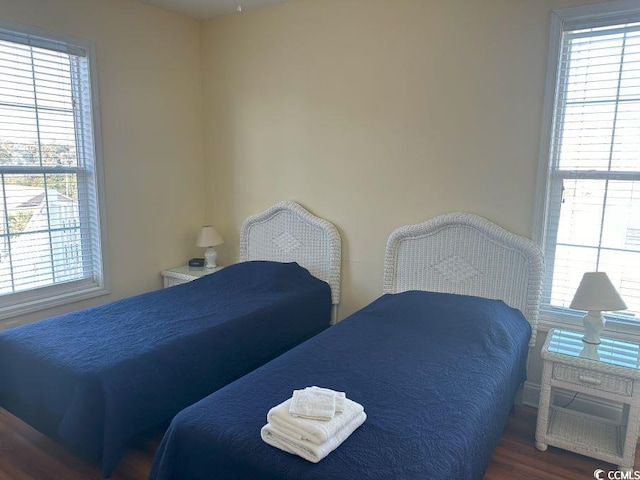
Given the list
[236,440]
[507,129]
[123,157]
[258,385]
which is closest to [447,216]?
[507,129]

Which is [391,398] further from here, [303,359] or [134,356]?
[134,356]

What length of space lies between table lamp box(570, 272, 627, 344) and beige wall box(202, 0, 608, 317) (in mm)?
547

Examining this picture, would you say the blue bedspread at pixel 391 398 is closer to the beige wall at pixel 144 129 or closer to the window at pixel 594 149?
the window at pixel 594 149

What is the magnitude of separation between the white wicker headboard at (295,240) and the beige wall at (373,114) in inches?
3.7

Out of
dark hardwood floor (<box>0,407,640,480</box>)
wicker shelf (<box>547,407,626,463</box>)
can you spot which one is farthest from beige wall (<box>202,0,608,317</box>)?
dark hardwood floor (<box>0,407,640,480</box>)

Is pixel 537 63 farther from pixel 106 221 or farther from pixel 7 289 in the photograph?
pixel 7 289

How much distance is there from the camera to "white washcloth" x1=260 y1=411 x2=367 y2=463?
146 cm

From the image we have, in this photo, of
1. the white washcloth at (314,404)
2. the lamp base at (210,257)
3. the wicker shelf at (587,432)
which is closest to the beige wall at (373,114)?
the lamp base at (210,257)

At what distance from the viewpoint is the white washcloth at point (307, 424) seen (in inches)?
58.8

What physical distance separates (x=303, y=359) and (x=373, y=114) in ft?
5.97

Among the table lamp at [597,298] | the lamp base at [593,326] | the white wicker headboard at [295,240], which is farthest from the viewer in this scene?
the white wicker headboard at [295,240]

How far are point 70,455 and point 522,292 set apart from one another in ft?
8.69

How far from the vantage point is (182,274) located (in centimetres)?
372

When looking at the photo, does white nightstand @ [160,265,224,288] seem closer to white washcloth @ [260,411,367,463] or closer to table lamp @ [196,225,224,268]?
table lamp @ [196,225,224,268]
